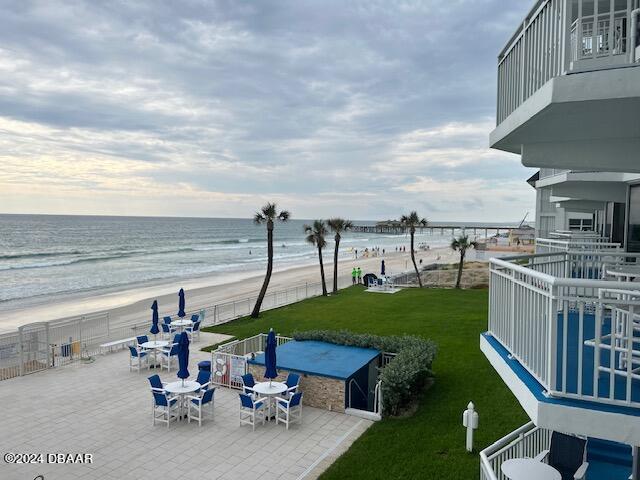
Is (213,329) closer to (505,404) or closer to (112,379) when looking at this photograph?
(112,379)

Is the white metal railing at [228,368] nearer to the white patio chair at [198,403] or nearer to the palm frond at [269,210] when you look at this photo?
the white patio chair at [198,403]

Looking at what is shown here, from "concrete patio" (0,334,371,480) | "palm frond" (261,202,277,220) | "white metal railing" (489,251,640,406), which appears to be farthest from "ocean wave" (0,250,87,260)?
"white metal railing" (489,251,640,406)

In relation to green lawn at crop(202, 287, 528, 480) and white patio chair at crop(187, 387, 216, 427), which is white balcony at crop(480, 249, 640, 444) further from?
white patio chair at crop(187, 387, 216, 427)

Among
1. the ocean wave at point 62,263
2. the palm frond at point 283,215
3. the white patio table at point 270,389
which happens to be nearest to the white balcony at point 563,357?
the white patio table at point 270,389

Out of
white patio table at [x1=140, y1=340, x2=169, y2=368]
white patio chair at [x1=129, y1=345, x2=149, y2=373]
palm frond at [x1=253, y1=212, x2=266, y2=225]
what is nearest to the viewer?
white patio chair at [x1=129, y1=345, x2=149, y2=373]

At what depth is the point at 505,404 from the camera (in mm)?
12188

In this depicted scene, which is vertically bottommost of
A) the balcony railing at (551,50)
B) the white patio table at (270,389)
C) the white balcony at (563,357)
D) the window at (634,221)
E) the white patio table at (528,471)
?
the white patio table at (270,389)

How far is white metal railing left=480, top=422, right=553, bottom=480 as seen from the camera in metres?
7.06

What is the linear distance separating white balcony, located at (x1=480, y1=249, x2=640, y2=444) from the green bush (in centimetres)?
658

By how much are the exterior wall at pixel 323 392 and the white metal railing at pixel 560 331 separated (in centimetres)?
718

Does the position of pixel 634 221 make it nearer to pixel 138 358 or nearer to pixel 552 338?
pixel 552 338

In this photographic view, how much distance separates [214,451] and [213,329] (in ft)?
40.9

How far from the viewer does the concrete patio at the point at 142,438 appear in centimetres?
961

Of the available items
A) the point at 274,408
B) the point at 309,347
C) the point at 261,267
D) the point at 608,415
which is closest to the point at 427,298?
the point at 309,347
